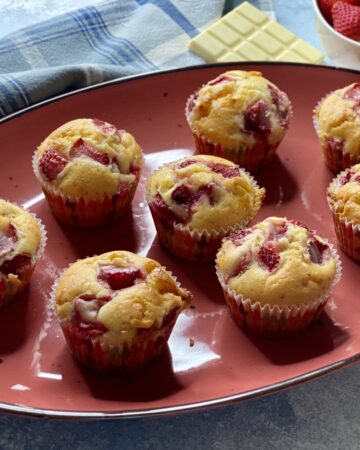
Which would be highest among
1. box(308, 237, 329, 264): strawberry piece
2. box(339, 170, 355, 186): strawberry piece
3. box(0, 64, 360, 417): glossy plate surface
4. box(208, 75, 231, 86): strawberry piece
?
box(208, 75, 231, 86): strawberry piece

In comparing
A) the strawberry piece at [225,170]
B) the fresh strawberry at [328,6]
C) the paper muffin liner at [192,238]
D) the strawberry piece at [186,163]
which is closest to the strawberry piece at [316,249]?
the paper muffin liner at [192,238]

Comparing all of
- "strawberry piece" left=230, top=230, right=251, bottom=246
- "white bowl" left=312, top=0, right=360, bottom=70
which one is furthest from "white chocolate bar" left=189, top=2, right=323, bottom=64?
"strawberry piece" left=230, top=230, right=251, bottom=246

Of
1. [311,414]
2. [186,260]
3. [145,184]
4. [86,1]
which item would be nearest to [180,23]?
[86,1]

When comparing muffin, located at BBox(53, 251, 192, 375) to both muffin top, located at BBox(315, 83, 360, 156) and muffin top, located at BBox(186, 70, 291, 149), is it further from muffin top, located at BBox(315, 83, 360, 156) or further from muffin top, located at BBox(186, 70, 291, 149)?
muffin top, located at BBox(315, 83, 360, 156)

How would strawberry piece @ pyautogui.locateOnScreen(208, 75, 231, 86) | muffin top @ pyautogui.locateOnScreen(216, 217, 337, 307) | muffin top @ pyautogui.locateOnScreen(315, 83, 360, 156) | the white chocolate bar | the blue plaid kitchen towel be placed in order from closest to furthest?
muffin top @ pyautogui.locateOnScreen(216, 217, 337, 307)
muffin top @ pyautogui.locateOnScreen(315, 83, 360, 156)
strawberry piece @ pyautogui.locateOnScreen(208, 75, 231, 86)
the blue plaid kitchen towel
the white chocolate bar

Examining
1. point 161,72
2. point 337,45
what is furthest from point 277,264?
point 337,45
